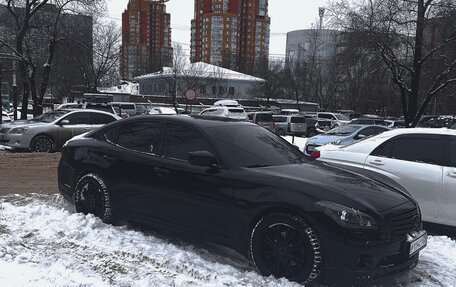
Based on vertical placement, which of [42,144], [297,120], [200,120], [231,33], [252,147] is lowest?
[42,144]

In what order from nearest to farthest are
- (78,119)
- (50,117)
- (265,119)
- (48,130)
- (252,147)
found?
1. (252,147)
2. (48,130)
3. (78,119)
4. (50,117)
5. (265,119)

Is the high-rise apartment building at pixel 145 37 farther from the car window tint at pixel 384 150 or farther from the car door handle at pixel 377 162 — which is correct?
the car door handle at pixel 377 162

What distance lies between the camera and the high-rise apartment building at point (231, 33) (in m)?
75.6

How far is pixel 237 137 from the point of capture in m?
5.11

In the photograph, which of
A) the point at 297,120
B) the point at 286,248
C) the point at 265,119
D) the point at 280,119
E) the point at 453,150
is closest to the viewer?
the point at 286,248

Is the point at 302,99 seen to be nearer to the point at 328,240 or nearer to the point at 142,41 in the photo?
the point at 142,41

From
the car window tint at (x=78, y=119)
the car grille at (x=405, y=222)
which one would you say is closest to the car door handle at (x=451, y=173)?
the car grille at (x=405, y=222)

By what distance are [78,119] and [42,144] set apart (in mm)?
1382

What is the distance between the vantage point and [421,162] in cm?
628

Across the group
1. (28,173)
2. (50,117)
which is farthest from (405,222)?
(50,117)

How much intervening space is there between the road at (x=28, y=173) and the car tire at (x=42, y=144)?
85 centimetres

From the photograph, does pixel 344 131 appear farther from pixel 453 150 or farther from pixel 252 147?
pixel 252 147

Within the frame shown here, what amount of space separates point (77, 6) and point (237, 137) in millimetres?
24871

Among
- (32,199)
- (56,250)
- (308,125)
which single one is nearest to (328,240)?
(56,250)
